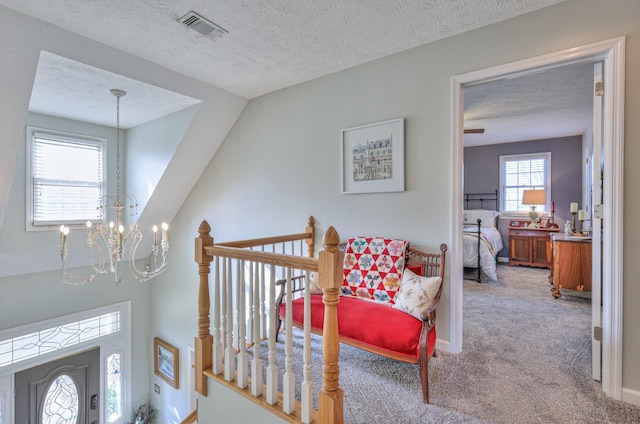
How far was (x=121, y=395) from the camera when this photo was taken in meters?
4.76

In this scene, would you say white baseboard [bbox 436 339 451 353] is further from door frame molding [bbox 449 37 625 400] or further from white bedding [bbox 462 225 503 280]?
white bedding [bbox 462 225 503 280]

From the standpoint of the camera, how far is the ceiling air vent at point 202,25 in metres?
2.18

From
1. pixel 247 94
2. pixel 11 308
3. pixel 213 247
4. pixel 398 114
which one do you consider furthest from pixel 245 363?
pixel 11 308

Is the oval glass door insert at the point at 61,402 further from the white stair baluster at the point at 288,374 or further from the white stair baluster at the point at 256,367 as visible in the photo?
the white stair baluster at the point at 288,374

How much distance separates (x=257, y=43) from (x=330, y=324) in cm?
227

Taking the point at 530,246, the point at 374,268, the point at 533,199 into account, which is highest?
the point at 533,199

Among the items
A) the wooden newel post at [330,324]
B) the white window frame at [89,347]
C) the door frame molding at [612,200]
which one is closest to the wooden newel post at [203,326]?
the wooden newel post at [330,324]

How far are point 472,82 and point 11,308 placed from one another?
17.9 ft

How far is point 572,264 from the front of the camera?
3625 mm

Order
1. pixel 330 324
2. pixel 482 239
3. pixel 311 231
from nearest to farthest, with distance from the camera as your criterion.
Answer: pixel 330 324
pixel 311 231
pixel 482 239

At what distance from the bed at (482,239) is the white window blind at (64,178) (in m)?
5.14

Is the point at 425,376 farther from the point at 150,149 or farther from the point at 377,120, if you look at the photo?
the point at 150,149

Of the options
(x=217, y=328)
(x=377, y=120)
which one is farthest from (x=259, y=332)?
(x=377, y=120)

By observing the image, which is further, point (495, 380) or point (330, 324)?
Answer: point (495, 380)
